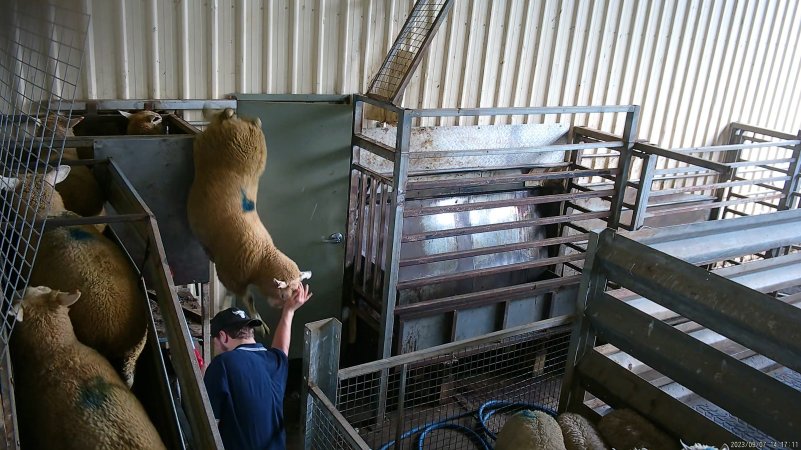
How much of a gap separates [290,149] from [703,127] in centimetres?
435

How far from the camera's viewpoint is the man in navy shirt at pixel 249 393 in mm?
2439

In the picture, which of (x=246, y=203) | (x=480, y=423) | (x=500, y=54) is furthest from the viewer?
(x=500, y=54)

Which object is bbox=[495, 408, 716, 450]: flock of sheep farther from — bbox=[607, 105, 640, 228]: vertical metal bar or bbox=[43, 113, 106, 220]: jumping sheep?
bbox=[607, 105, 640, 228]: vertical metal bar

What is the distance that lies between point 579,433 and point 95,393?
4.95 feet

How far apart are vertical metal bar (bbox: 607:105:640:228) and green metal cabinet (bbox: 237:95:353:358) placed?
7.55ft

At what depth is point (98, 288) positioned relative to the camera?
2014mm

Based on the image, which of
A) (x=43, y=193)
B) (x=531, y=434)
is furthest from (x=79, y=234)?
(x=531, y=434)

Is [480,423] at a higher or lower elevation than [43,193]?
lower

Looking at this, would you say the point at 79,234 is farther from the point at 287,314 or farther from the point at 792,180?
the point at 792,180

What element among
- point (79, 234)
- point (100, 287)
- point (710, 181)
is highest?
point (79, 234)

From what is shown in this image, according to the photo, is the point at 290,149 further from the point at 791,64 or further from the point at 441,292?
the point at 791,64

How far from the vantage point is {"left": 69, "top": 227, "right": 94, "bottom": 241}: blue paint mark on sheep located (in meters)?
2.18

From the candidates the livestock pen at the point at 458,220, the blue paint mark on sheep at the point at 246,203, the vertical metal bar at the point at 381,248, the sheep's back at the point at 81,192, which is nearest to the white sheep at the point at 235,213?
the blue paint mark on sheep at the point at 246,203

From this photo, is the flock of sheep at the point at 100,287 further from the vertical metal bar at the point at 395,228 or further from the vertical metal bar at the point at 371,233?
the vertical metal bar at the point at 371,233
